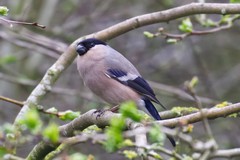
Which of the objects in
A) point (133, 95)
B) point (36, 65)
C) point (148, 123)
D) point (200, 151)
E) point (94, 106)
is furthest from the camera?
point (36, 65)

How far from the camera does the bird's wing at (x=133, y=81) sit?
179 inches

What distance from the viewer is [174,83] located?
8.11 m

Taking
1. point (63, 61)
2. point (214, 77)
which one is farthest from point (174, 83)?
point (63, 61)

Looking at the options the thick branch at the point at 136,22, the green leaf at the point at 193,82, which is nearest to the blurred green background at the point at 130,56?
the thick branch at the point at 136,22

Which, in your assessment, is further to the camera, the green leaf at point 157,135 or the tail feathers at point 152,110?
the tail feathers at point 152,110

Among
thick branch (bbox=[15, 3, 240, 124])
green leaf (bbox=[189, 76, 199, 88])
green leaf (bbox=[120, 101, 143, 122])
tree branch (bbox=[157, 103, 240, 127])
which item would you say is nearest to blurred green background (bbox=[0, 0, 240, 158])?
thick branch (bbox=[15, 3, 240, 124])

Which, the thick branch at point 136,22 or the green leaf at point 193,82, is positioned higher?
the thick branch at point 136,22

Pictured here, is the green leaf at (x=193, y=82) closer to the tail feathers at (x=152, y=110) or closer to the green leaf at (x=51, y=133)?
the green leaf at (x=51, y=133)

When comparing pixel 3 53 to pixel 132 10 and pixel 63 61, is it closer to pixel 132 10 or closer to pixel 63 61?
pixel 132 10

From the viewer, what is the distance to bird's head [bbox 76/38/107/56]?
4.49 meters

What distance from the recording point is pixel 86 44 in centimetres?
461

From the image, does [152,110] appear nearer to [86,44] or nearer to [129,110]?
[86,44]

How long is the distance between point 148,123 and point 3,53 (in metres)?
5.25

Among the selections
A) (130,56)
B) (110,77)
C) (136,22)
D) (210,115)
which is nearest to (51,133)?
(210,115)
